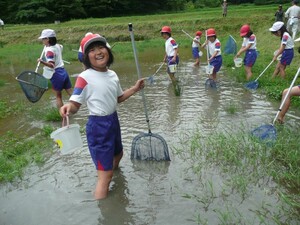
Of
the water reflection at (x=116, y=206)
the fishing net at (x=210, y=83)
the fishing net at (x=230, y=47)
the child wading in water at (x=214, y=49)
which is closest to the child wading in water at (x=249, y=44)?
the child wading in water at (x=214, y=49)

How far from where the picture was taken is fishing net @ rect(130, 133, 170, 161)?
475cm

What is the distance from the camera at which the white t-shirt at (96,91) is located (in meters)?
3.68

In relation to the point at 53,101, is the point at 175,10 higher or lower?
lower

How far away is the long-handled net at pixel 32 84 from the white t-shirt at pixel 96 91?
3.15 meters

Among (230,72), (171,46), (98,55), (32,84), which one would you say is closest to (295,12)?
(230,72)

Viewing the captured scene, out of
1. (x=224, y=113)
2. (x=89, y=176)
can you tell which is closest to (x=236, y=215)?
(x=89, y=176)

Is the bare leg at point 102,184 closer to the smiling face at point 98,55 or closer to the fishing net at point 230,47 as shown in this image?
the smiling face at point 98,55

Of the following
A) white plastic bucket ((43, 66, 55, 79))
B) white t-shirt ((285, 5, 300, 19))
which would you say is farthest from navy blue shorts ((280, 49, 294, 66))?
white t-shirt ((285, 5, 300, 19))

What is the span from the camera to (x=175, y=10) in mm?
46969

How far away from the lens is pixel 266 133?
16.0 ft

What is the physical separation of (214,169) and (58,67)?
411cm

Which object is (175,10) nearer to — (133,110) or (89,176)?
(133,110)

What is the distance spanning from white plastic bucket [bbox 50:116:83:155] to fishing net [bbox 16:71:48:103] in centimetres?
324

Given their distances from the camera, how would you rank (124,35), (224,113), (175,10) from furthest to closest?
1. (175,10)
2. (124,35)
3. (224,113)
